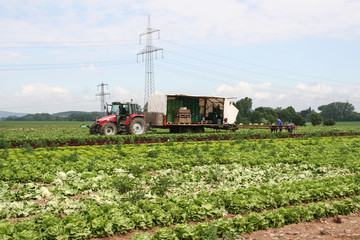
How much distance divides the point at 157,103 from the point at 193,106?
3.35m

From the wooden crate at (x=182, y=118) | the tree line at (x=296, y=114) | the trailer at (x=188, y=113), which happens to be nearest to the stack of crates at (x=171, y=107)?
the trailer at (x=188, y=113)

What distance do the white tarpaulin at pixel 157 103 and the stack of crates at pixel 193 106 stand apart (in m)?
2.31

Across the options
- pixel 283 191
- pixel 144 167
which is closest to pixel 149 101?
pixel 144 167

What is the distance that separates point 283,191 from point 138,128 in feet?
56.4

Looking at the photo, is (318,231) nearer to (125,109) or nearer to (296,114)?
(125,109)

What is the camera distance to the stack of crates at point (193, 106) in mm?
28047

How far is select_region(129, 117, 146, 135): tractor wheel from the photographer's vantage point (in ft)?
77.7

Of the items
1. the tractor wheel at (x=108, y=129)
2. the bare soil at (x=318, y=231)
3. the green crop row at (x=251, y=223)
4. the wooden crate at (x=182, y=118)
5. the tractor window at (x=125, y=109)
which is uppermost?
the tractor window at (x=125, y=109)

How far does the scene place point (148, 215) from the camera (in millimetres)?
6344

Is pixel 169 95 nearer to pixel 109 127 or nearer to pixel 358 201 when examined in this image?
pixel 109 127

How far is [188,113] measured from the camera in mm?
26891

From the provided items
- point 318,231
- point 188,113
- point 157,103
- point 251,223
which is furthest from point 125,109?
point 318,231

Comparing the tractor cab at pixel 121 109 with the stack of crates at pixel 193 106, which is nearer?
the tractor cab at pixel 121 109

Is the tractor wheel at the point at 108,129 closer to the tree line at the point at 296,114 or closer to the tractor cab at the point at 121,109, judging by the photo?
the tractor cab at the point at 121,109
